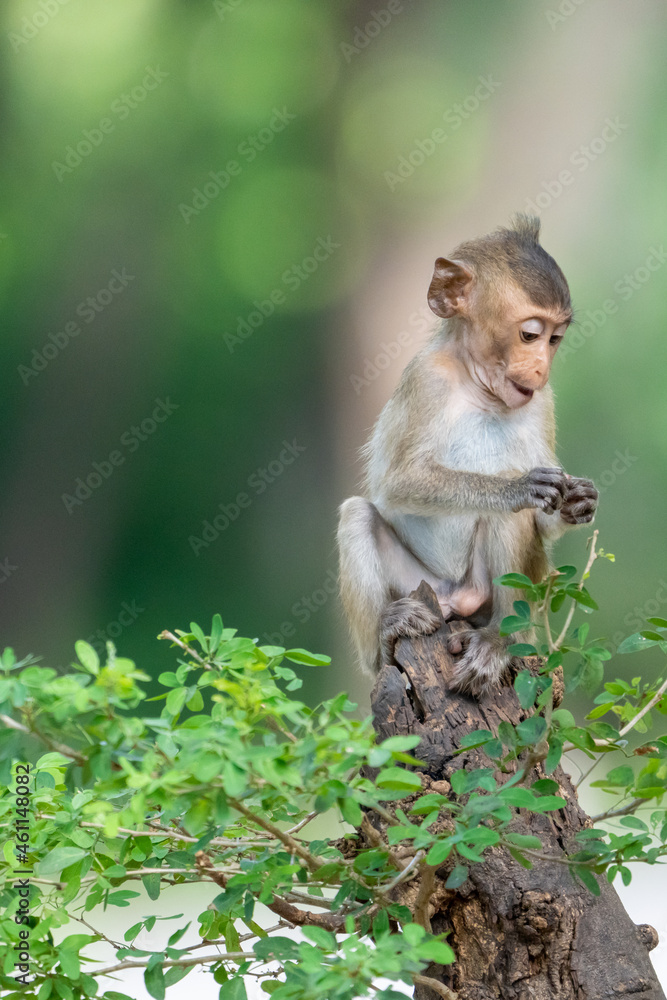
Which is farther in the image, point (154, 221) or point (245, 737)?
point (154, 221)

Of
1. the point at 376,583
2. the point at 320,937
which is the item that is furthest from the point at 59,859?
the point at 376,583

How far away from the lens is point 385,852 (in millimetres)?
2320

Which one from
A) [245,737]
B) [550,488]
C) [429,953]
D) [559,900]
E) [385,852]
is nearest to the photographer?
[429,953]

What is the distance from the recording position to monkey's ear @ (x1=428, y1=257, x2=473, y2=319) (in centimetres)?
403

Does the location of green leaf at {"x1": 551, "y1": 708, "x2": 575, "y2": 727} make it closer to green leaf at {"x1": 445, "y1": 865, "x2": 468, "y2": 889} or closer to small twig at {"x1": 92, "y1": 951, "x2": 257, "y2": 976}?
green leaf at {"x1": 445, "y1": 865, "x2": 468, "y2": 889}

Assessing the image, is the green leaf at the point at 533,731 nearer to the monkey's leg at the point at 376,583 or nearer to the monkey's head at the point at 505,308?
the monkey's leg at the point at 376,583

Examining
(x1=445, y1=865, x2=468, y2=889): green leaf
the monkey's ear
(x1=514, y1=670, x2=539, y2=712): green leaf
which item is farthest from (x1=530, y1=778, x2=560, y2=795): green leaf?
the monkey's ear

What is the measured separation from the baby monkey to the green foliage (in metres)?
0.97

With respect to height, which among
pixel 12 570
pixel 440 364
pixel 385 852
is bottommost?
pixel 12 570

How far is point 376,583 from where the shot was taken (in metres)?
4.00

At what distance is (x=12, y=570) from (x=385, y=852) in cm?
531

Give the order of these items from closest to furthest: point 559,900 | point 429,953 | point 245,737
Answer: point 429,953, point 245,737, point 559,900

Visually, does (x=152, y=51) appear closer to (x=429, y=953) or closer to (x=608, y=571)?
(x=608, y=571)

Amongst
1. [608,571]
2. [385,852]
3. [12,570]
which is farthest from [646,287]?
[385,852]
